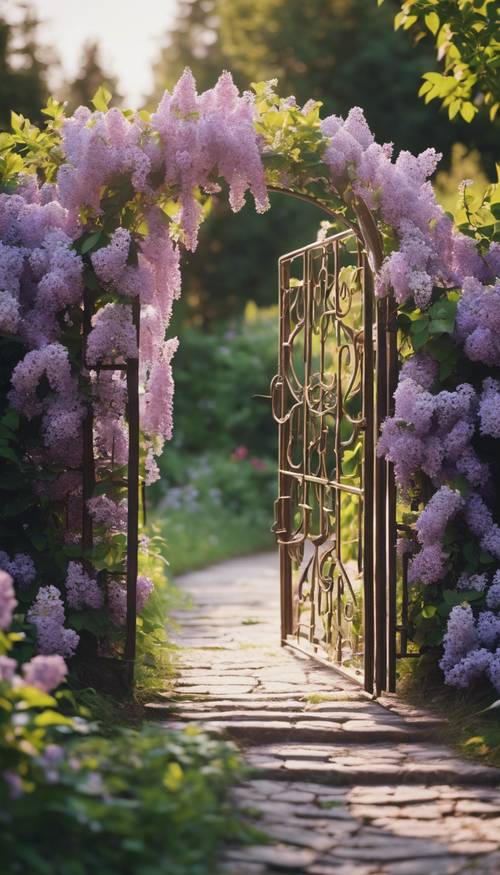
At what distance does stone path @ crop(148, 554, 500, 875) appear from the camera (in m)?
4.39

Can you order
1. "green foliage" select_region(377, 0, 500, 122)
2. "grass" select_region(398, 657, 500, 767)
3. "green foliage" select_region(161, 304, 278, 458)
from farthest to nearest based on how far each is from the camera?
"green foliage" select_region(161, 304, 278, 458) < "green foliage" select_region(377, 0, 500, 122) < "grass" select_region(398, 657, 500, 767)

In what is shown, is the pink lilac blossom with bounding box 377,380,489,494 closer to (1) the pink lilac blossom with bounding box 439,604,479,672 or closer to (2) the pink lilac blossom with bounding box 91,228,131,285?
(1) the pink lilac blossom with bounding box 439,604,479,672

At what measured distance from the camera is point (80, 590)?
6320 mm

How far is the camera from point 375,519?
677 centimetres

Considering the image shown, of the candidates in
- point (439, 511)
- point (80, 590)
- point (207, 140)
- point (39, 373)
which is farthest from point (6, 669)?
point (207, 140)

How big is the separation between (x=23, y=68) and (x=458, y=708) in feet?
53.1

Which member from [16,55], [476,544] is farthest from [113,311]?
[16,55]

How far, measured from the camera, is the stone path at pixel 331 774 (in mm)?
4387

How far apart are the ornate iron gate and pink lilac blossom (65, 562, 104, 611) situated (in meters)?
1.38

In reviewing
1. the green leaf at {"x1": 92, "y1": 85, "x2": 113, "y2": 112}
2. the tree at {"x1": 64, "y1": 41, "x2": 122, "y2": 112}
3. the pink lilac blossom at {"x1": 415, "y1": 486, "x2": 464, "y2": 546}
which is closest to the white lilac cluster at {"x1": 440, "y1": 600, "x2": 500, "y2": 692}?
the pink lilac blossom at {"x1": 415, "y1": 486, "x2": 464, "y2": 546}

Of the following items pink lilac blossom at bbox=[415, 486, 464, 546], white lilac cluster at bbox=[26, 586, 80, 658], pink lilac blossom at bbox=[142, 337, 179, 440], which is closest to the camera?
white lilac cluster at bbox=[26, 586, 80, 658]

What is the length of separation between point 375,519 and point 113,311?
5.63ft

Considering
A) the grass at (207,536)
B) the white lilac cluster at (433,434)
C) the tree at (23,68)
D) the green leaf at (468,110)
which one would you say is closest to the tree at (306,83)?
the tree at (23,68)

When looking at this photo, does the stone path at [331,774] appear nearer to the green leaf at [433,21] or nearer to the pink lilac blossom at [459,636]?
the pink lilac blossom at [459,636]
